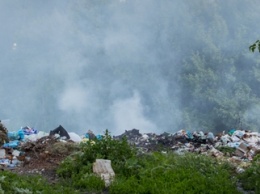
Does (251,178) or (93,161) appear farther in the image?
(93,161)

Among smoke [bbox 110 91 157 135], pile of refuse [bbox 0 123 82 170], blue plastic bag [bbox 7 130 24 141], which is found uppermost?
smoke [bbox 110 91 157 135]

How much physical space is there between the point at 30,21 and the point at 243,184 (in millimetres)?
20806

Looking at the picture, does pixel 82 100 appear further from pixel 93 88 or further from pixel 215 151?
pixel 215 151

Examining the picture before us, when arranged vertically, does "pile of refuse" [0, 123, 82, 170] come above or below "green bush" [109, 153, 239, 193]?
above

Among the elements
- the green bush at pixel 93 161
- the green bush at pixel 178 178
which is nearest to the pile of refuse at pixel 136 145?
the green bush at pixel 93 161

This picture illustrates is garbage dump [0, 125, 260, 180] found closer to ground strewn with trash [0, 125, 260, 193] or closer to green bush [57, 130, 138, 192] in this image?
ground strewn with trash [0, 125, 260, 193]

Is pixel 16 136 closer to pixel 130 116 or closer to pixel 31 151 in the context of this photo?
pixel 31 151

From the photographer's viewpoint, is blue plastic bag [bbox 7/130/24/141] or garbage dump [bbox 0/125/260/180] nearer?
garbage dump [bbox 0/125/260/180]

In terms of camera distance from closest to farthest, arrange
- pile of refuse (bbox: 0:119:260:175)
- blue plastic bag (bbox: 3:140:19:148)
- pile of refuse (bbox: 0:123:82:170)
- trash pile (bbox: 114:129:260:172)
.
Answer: pile of refuse (bbox: 0:123:82:170)
pile of refuse (bbox: 0:119:260:175)
blue plastic bag (bbox: 3:140:19:148)
trash pile (bbox: 114:129:260:172)

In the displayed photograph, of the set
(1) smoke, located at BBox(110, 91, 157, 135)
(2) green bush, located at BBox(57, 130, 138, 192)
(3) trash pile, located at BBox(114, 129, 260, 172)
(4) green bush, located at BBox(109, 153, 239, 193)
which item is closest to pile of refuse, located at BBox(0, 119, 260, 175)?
(3) trash pile, located at BBox(114, 129, 260, 172)

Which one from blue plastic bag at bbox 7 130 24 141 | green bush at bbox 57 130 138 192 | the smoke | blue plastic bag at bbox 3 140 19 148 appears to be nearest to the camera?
green bush at bbox 57 130 138 192

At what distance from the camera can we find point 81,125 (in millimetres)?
19125

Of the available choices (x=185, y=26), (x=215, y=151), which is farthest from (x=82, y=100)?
(x=215, y=151)

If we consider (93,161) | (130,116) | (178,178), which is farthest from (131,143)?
(130,116)
